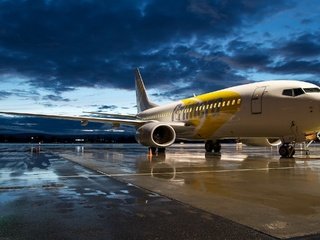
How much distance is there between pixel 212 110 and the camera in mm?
19469

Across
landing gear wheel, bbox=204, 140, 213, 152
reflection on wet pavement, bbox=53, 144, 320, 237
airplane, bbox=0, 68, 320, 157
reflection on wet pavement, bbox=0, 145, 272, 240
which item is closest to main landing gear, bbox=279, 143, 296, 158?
airplane, bbox=0, 68, 320, 157

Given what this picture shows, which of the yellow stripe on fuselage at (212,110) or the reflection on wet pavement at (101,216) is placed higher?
the yellow stripe on fuselage at (212,110)

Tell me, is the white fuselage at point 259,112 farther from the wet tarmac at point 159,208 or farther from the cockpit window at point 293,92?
the wet tarmac at point 159,208

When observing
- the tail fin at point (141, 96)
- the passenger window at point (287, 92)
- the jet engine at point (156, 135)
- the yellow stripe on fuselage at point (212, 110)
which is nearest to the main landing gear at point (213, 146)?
the yellow stripe on fuselage at point (212, 110)

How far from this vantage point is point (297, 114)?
15227 mm

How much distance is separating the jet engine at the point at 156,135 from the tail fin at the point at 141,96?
420 inches

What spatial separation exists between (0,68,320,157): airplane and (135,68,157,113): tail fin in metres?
8.49

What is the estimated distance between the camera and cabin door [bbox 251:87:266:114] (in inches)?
648

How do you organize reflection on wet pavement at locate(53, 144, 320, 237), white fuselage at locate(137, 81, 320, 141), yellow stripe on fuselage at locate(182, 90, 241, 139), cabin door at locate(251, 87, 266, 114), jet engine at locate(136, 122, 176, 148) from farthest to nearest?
jet engine at locate(136, 122, 176, 148) → yellow stripe on fuselage at locate(182, 90, 241, 139) → cabin door at locate(251, 87, 266, 114) → white fuselage at locate(137, 81, 320, 141) → reflection on wet pavement at locate(53, 144, 320, 237)

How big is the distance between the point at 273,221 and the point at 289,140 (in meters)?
12.6

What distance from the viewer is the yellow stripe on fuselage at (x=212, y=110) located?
1803 cm

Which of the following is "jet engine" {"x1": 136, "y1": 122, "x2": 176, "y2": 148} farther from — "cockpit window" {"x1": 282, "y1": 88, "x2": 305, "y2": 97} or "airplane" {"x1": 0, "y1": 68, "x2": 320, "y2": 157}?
"cockpit window" {"x1": 282, "y1": 88, "x2": 305, "y2": 97}

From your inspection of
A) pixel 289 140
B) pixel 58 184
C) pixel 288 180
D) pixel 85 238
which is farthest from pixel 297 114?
pixel 85 238

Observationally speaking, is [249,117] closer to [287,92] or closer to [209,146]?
[287,92]
